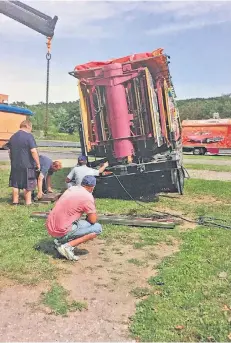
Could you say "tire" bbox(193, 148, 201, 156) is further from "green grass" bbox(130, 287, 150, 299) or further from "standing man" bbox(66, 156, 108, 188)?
"green grass" bbox(130, 287, 150, 299)

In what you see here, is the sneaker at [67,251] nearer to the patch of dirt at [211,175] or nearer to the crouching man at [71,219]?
the crouching man at [71,219]

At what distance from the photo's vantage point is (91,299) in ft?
15.2

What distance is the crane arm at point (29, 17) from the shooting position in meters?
13.1

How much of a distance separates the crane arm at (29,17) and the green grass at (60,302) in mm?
10507

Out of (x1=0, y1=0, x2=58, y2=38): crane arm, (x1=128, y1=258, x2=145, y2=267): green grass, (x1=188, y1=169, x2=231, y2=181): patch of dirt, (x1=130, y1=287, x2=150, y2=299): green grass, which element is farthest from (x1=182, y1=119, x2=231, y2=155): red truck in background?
(x1=130, y1=287, x2=150, y2=299): green grass

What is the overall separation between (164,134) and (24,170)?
3436 mm

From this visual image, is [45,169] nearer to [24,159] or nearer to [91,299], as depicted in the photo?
[24,159]

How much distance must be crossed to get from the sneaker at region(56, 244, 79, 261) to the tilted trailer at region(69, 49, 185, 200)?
4.42 metres

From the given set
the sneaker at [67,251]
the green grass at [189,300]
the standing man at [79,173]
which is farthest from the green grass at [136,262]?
the standing man at [79,173]

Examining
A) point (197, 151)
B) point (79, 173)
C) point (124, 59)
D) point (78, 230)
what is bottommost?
point (197, 151)

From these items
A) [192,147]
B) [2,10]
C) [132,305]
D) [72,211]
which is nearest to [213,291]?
[132,305]

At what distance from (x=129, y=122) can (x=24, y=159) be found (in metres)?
2.50

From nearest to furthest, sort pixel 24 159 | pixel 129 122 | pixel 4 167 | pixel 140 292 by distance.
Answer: pixel 140 292 < pixel 24 159 < pixel 129 122 < pixel 4 167

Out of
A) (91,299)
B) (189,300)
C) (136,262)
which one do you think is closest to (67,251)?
(136,262)
